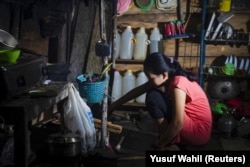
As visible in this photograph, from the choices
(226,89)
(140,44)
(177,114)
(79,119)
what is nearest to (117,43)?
(140,44)

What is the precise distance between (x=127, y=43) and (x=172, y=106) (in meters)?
2.96

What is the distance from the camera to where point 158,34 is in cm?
607

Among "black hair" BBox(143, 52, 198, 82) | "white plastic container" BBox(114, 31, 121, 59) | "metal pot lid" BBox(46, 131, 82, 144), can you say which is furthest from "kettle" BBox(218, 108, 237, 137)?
"metal pot lid" BBox(46, 131, 82, 144)

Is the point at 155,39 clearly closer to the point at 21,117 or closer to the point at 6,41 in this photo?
the point at 6,41

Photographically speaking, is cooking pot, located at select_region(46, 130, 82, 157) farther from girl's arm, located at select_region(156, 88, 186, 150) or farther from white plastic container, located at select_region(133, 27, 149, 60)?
white plastic container, located at select_region(133, 27, 149, 60)

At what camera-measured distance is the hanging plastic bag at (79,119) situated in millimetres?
3629

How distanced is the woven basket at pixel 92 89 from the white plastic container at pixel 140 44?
6.53ft

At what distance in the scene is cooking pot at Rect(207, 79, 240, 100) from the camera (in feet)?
19.5

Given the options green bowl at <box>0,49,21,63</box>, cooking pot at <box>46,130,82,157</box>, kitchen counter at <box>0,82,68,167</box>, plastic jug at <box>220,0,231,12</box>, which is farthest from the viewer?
plastic jug at <box>220,0,231,12</box>

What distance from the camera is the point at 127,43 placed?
6.11m

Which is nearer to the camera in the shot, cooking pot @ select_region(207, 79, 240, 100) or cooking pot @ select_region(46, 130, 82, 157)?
cooking pot @ select_region(46, 130, 82, 157)

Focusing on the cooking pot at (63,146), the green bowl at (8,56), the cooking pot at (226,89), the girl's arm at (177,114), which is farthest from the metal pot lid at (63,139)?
the cooking pot at (226,89)

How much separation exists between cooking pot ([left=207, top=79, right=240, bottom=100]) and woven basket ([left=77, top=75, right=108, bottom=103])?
2615mm

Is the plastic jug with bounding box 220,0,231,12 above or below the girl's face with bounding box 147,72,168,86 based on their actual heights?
above
